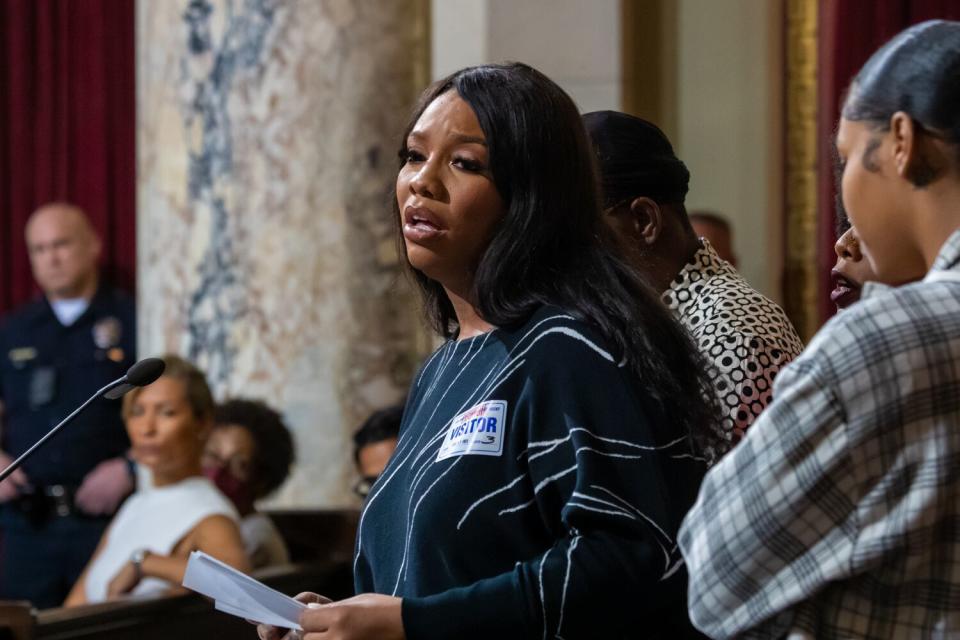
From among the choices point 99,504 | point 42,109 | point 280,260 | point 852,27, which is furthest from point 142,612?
point 42,109

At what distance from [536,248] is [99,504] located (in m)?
4.08

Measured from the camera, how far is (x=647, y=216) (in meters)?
2.58

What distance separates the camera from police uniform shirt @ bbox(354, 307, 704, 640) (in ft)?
6.11

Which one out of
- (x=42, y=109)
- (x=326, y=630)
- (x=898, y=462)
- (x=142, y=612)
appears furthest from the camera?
(x=42, y=109)

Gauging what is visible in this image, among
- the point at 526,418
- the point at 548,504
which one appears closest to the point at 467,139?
the point at 526,418

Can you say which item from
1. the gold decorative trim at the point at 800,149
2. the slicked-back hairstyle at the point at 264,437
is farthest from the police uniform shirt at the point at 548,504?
the gold decorative trim at the point at 800,149

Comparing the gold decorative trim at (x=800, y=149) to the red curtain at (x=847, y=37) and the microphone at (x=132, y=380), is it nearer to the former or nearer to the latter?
the red curtain at (x=847, y=37)

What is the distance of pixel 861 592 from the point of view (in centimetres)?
151

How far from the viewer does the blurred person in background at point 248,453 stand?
501 cm

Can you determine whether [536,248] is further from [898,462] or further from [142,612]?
[142,612]

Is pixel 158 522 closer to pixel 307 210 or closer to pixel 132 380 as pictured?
pixel 307 210

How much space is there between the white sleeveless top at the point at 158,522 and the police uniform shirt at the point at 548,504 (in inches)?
101

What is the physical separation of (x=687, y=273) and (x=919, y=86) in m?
1.01

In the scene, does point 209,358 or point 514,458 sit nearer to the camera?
point 514,458
